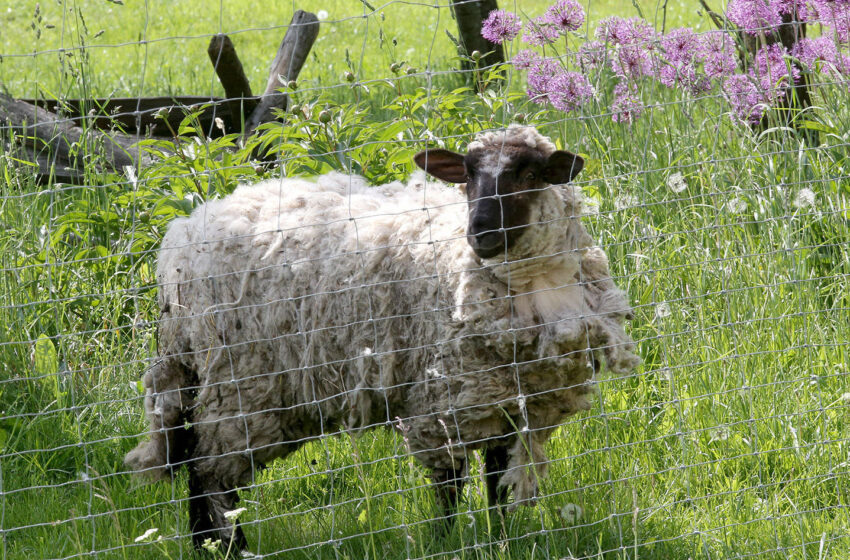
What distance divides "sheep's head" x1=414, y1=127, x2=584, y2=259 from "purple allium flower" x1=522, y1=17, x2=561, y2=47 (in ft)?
5.05

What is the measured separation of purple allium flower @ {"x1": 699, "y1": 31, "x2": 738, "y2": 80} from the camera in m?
4.48

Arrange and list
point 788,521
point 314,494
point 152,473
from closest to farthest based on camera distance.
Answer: point 788,521
point 152,473
point 314,494

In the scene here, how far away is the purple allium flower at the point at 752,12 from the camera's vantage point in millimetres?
4312

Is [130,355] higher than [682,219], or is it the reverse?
[682,219]

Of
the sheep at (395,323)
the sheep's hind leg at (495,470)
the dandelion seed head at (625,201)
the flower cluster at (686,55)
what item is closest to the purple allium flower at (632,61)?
the flower cluster at (686,55)

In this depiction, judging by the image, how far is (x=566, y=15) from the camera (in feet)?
14.8

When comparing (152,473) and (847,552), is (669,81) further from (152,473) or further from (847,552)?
(152,473)

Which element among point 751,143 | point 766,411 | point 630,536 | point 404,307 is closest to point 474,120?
point 751,143

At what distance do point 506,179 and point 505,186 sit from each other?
25 mm

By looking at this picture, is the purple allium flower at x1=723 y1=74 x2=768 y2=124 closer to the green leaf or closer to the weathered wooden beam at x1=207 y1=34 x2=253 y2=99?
the weathered wooden beam at x1=207 y1=34 x2=253 y2=99

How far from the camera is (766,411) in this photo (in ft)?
12.1

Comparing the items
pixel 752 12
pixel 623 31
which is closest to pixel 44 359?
pixel 623 31

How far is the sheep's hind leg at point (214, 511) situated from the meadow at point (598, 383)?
7cm

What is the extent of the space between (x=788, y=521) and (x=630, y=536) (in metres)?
0.57
